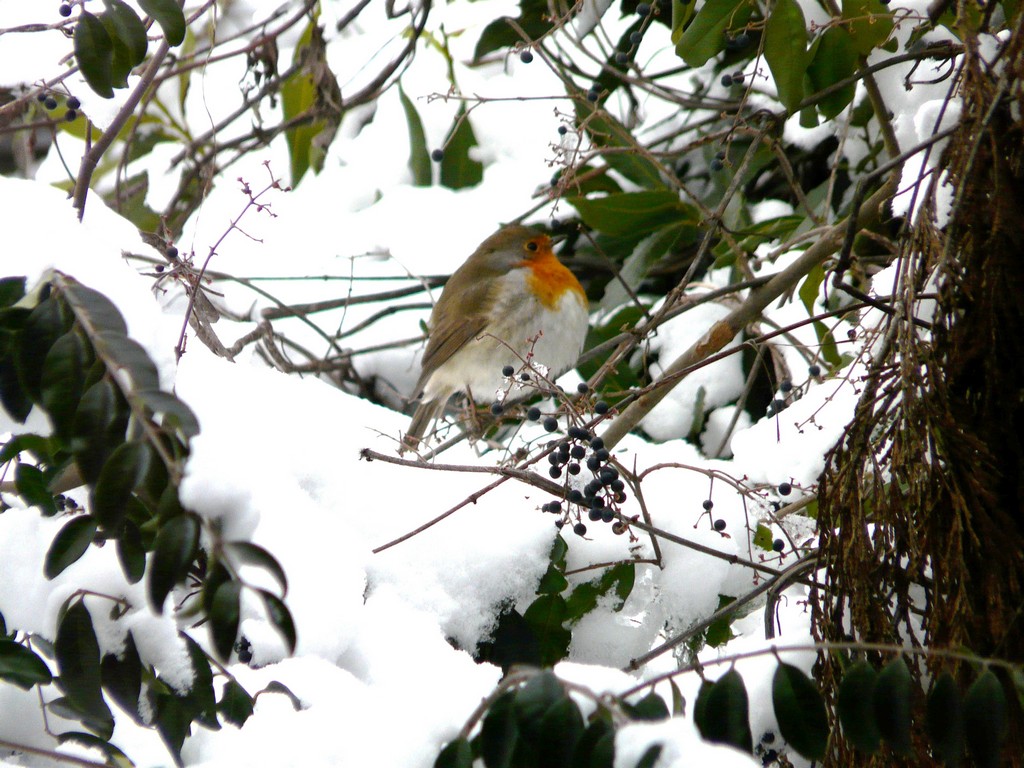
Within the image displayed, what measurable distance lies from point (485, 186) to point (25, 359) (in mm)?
4580

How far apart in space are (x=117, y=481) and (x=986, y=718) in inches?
32.7

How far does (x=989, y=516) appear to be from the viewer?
1242 millimetres

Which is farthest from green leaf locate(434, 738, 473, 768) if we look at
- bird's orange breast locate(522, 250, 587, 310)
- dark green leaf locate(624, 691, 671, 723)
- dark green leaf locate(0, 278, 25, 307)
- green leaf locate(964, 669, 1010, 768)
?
bird's orange breast locate(522, 250, 587, 310)

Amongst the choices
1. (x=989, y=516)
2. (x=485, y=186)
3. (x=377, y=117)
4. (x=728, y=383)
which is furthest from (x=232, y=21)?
(x=989, y=516)

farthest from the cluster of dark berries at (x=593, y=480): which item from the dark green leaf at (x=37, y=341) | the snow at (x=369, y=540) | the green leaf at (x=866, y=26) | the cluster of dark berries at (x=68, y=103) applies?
the cluster of dark berries at (x=68, y=103)

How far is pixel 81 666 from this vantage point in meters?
1.12

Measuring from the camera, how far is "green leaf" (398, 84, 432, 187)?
13.6 feet

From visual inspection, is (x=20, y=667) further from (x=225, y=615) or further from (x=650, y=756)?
A: (x=650, y=756)

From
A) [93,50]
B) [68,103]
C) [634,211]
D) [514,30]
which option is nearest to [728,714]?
[93,50]

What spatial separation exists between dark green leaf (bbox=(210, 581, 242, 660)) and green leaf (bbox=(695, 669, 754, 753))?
1.75ft

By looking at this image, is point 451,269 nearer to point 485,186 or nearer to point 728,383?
point 485,186

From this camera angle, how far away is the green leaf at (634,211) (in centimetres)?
323

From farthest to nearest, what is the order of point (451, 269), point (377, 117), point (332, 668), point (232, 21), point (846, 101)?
1. point (377, 117)
2. point (451, 269)
3. point (232, 21)
4. point (846, 101)
5. point (332, 668)

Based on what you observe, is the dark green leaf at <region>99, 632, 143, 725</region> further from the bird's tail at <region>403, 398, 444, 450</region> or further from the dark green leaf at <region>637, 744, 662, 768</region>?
the bird's tail at <region>403, 398, 444, 450</region>
